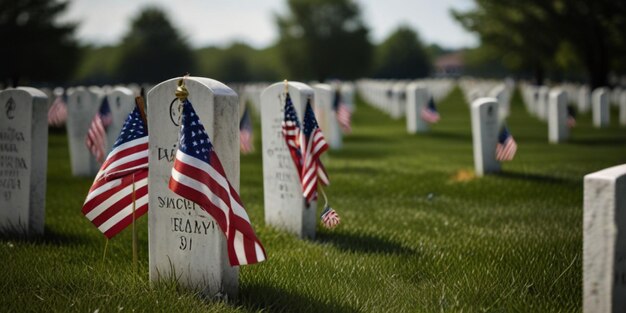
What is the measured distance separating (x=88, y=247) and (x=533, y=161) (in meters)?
10.1

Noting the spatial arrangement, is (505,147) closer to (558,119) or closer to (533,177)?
(533,177)

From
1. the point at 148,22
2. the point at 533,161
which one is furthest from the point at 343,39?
the point at 533,161

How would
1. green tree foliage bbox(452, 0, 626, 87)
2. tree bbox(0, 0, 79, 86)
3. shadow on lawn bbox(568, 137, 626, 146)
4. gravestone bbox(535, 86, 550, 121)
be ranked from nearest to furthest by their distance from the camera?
shadow on lawn bbox(568, 137, 626, 146)
gravestone bbox(535, 86, 550, 121)
green tree foliage bbox(452, 0, 626, 87)
tree bbox(0, 0, 79, 86)

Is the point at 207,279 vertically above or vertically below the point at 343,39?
below

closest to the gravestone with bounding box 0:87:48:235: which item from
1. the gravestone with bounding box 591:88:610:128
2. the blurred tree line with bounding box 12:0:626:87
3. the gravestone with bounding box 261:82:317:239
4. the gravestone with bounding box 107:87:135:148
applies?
the gravestone with bounding box 261:82:317:239

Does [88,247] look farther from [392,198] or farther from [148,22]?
[148,22]

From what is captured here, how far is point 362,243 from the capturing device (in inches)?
285

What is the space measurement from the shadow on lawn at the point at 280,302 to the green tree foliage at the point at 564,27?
1158 inches

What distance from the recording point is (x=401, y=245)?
23.3 feet

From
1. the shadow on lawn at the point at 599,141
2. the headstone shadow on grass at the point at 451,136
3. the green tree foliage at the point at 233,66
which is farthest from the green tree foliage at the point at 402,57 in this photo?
the shadow on lawn at the point at 599,141

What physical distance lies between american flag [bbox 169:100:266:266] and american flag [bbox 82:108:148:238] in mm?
918

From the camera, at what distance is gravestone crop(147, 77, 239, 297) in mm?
5082

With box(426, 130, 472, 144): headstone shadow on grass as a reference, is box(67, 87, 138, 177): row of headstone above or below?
above

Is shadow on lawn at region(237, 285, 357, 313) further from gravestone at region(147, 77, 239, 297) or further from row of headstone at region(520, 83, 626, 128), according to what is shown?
row of headstone at region(520, 83, 626, 128)
